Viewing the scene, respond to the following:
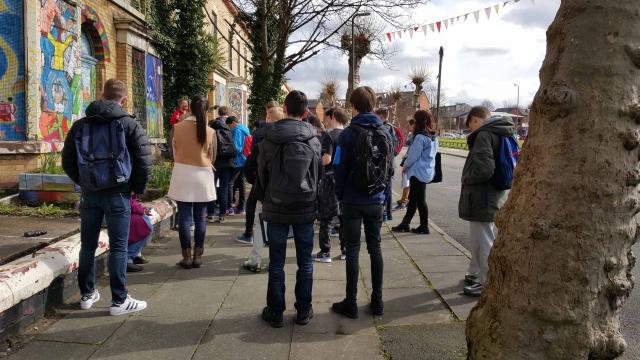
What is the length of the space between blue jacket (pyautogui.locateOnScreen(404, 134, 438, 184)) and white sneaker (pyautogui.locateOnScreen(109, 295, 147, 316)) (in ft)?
15.2

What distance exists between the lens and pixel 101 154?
3852mm

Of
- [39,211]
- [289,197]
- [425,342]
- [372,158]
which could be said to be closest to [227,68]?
[39,211]

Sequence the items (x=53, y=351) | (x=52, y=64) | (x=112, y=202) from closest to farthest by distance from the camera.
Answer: (x=53, y=351) < (x=112, y=202) < (x=52, y=64)

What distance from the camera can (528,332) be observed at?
2307 mm

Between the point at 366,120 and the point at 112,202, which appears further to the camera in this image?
the point at 366,120

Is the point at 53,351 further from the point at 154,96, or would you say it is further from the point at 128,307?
the point at 154,96

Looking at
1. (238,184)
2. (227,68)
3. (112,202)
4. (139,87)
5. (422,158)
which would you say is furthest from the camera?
(227,68)

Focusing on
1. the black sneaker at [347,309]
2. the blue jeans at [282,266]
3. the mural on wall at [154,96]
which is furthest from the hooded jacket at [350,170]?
the mural on wall at [154,96]

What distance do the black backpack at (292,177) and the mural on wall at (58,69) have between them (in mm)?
5730

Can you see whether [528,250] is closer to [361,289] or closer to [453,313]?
[453,313]

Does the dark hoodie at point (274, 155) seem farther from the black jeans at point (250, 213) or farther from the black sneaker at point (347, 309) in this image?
the black jeans at point (250, 213)

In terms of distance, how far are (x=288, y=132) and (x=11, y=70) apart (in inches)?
230

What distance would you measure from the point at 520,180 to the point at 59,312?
3727mm

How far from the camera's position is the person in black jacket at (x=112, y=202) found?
154 inches
